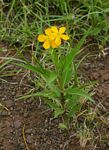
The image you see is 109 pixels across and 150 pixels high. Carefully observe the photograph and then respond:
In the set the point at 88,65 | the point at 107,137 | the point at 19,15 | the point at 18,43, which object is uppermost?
the point at 19,15

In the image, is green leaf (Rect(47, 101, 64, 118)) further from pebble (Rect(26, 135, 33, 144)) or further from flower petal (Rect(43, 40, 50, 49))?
flower petal (Rect(43, 40, 50, 49))

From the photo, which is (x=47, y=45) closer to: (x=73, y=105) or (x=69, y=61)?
(x=69, y=61)

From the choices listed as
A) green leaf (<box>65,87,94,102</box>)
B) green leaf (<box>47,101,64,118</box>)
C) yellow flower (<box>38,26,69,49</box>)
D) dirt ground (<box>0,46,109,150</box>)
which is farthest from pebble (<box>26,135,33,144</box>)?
yellow flower (<box>38,26,69,49</box>)

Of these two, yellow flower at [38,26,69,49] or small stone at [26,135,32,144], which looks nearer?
yellow flower at [38,26,69,49]

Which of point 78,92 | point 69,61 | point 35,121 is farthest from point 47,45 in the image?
point 35,121

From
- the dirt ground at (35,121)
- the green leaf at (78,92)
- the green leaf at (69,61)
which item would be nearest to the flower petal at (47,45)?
the green leaf at (69,61)

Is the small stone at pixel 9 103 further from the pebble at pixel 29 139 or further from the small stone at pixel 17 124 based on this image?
the pebble at pixel 29 139

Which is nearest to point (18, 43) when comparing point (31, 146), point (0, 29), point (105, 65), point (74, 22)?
point (0, 29)

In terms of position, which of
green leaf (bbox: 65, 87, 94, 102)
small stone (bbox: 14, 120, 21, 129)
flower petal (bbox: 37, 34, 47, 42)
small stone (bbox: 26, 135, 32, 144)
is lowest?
small stone (bbox: 26, 135, 32, 144)

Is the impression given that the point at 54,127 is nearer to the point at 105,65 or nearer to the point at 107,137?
the point at 107,137
